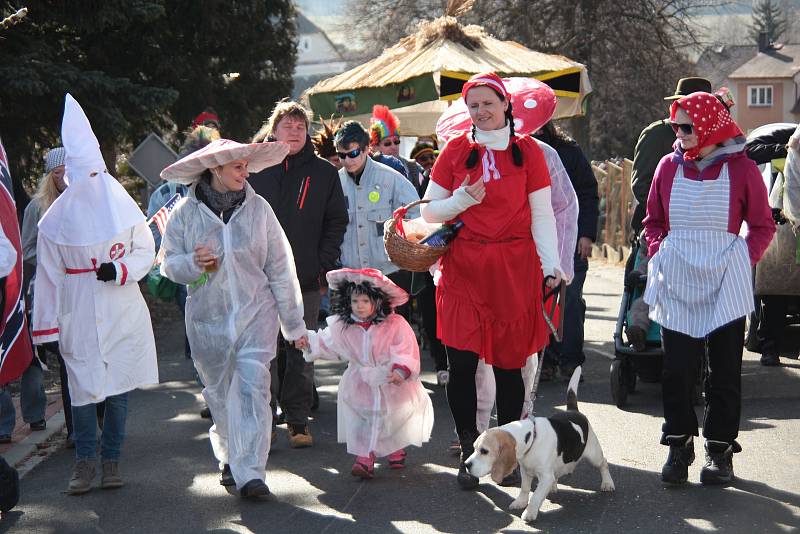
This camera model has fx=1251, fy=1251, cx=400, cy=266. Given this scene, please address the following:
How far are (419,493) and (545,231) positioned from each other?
1553 millimetres

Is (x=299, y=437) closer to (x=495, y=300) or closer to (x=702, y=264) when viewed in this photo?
(x=495, y=300)

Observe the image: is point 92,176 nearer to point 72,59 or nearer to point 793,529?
point 793,529

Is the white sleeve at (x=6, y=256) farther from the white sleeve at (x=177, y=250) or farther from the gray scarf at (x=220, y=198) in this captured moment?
the gray scarf at (x=220, y=198)

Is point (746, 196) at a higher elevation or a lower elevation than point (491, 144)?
lower

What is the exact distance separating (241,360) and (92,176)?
139 cm

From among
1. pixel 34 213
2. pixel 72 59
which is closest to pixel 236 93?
pixel 72 59

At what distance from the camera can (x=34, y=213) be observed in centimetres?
891

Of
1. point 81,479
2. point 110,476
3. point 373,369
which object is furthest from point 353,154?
point 81,479

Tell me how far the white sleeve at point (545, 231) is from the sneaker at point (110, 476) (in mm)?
2725

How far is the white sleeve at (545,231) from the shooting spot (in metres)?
6.52

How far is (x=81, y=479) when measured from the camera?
277 inches

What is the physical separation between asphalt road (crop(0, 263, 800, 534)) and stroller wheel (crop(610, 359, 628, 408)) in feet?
0.35

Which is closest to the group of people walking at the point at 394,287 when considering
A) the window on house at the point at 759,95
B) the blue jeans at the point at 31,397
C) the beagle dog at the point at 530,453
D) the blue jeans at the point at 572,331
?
the beagle dog at the point at 530,453

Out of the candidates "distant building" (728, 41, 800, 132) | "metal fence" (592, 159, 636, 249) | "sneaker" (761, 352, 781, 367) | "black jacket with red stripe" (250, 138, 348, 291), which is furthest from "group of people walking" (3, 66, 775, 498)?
"distant building" (728, 41, 800, 132)
